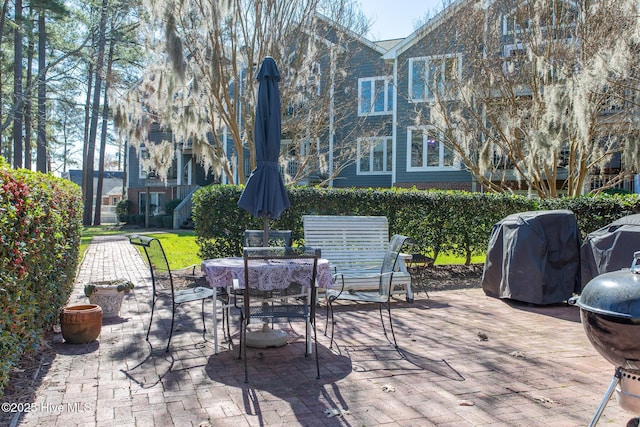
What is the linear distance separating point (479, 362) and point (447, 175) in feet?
50.2

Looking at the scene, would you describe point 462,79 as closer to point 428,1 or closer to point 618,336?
point 428,1

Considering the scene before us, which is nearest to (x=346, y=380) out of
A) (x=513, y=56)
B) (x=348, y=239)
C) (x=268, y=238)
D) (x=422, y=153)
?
(x=268, y=238)

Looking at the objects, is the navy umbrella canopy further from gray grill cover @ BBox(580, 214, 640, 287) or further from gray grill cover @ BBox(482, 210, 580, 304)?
gray grill cover @ BBox(580, 214, 640, 287)

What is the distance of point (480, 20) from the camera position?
12.4 meters

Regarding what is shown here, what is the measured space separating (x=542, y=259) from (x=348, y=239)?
283cm

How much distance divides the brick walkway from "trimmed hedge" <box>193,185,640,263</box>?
2679mm

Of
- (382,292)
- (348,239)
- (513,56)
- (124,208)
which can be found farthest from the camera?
(124,208)

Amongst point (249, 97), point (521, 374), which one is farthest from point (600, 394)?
point (249, 97)

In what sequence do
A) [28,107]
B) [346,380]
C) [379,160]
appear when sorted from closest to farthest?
[346,380], [379,160], [28,107]

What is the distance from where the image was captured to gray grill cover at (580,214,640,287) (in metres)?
6.33

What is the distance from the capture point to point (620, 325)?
8.13 feet

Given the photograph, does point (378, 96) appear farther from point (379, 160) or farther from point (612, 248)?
point (612, 248)

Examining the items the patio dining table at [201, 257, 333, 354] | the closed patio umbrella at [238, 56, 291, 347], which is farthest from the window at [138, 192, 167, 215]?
the patio dining table at [201, 257, 333, 354]

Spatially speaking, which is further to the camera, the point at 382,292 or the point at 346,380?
the point at 382,292
